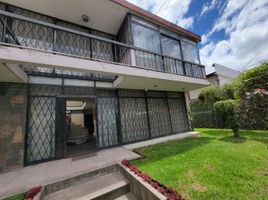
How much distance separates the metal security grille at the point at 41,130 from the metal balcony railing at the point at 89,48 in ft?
7.12

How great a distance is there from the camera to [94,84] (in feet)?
18.7

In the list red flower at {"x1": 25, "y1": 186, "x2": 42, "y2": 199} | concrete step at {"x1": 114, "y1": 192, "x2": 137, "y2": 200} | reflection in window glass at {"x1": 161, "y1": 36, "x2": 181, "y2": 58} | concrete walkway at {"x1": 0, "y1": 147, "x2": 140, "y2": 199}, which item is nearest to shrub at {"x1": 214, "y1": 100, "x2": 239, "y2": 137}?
reflection in window glass at {"x1": 161, "y1": 36, "x2": 181, "y2": 58}

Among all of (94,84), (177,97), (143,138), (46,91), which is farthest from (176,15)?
(46,91)

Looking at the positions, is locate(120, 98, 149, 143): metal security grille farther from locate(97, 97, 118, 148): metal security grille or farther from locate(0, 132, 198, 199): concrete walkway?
locate(0, 132, 198, 199): concrete walkway

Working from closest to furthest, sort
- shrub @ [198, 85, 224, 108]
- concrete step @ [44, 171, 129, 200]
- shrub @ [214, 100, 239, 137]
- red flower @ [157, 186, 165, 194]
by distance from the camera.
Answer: red flower @ [157, 186, 165, 194] → concrete step @ [44, 171, 129, 200] → shrub @ [214, 100, 239, 137] → shrub @ [198, 85, 224, 108]

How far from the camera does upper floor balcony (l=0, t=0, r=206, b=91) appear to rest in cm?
491

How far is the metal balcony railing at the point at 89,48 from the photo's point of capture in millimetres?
4816

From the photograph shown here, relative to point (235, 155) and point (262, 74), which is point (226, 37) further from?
point (235, 155)

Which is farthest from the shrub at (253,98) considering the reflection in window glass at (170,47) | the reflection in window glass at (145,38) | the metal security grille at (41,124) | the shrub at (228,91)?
the metal security grille at (41,124)

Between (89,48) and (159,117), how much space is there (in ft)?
17.6

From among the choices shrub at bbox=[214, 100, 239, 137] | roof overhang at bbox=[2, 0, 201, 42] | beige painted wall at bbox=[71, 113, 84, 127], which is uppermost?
roof overhang at bbox=[2, 0, 201, 42]

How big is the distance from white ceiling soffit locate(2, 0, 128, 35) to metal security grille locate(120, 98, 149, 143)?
3.89 meters

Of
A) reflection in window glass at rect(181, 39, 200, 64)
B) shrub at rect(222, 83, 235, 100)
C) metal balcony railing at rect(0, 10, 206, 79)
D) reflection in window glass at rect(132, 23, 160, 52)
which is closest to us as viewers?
metal balcony railing at rect(0, 10, 206, 79)

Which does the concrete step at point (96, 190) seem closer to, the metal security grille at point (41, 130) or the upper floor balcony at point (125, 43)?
the metal security grille at point (41, 130)
